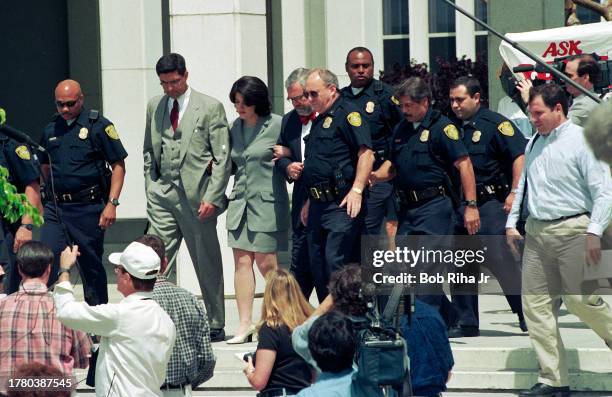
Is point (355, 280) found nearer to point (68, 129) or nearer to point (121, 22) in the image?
point (68, 129)

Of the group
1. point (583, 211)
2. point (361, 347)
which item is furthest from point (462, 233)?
point (361, 347)

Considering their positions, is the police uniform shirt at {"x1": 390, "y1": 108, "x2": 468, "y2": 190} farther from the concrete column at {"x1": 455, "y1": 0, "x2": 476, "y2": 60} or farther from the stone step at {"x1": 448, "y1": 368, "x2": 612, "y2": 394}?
the concrete column at {"x1": 455, "y1": 0, "x2": 476, "y2": 60}

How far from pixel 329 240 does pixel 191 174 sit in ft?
4.23

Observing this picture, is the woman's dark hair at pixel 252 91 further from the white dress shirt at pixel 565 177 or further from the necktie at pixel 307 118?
the white dress shirt at pixel 565 177

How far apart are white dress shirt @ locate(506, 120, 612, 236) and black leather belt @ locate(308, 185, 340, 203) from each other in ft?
4.62

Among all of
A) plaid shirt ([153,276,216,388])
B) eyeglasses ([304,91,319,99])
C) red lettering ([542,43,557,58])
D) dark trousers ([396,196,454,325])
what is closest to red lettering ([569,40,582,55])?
red lettering ([542,43,557,58])

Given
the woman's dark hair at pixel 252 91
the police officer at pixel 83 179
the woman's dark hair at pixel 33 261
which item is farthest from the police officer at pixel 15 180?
the woman's dark hair at pixel 33 261

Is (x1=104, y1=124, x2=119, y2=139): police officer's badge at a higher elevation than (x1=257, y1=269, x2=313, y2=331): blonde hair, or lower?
higher

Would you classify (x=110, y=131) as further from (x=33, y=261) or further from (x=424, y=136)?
(x=33, y=261)

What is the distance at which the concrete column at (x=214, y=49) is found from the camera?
40.0 ft

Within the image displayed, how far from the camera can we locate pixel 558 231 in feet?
27.9

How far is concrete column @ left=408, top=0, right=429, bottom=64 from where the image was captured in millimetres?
20250

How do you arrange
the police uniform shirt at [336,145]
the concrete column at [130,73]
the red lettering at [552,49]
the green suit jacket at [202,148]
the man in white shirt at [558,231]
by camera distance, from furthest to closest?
the concrete column at [130,73], the red lettering at [552,49], the green suit jacket at [202,148], the police uniform shirt at [336,145], the man in white shirt at [558,231]

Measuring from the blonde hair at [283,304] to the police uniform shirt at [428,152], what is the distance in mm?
2201
